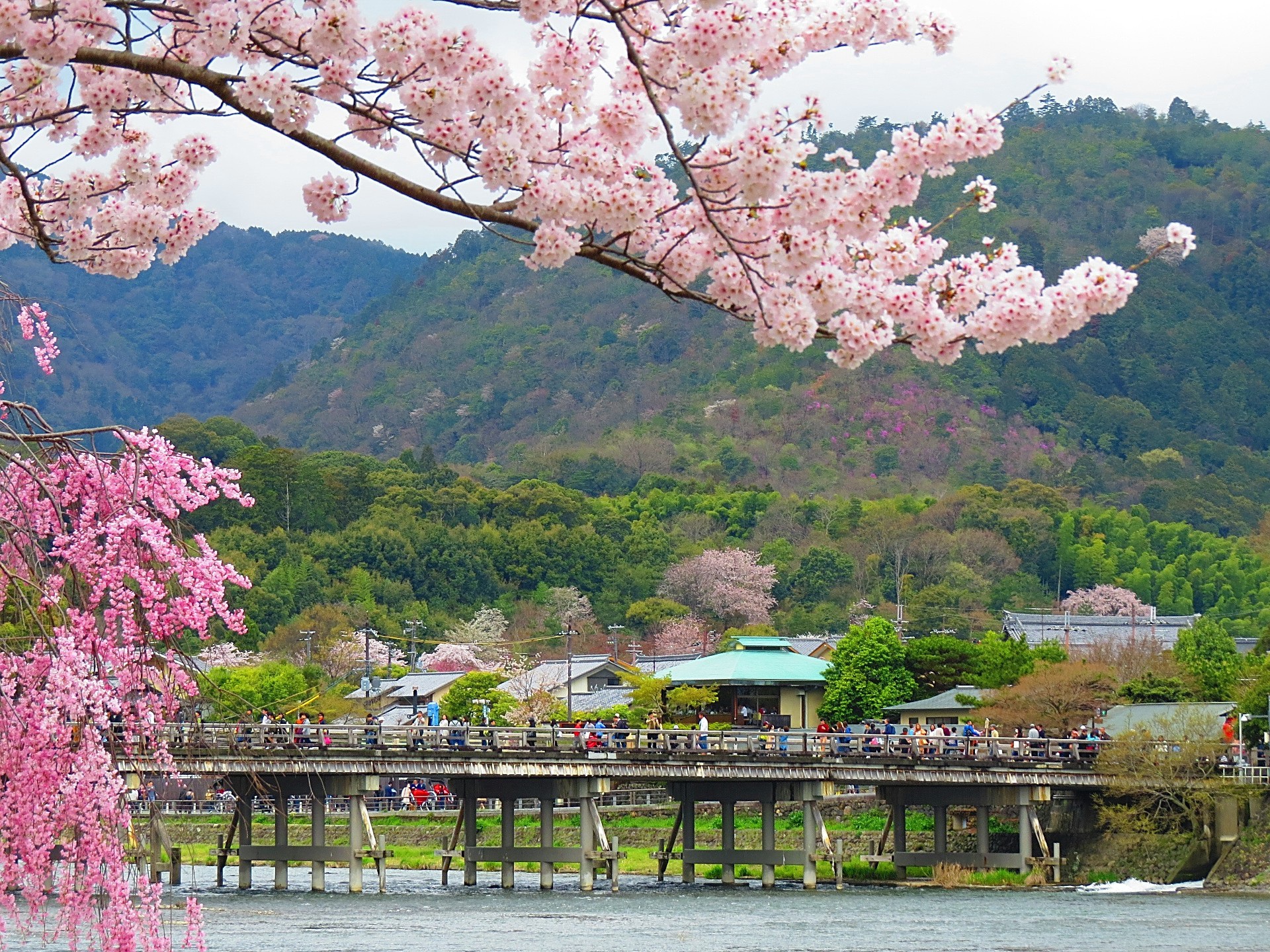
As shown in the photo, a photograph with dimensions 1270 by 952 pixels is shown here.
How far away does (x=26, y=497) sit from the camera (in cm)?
1041

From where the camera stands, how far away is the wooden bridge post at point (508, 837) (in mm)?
Answer: 42344

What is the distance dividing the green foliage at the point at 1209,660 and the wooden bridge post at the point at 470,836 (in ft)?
68.2

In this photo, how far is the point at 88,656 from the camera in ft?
31.9

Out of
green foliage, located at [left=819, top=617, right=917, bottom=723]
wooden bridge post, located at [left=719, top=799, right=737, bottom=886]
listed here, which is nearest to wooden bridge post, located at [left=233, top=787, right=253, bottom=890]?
wooden bridge post, located at [left=719, top=799, right=737, bottom=886]

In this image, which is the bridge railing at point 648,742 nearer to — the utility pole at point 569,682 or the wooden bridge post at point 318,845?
the wooden bridge post at point 318,845

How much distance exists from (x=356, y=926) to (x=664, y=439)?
12297 cm

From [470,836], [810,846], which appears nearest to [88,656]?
[810,846]

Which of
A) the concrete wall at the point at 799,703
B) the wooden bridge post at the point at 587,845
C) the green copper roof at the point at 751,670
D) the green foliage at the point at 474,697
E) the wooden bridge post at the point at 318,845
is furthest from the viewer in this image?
the concrete wall at the point at 799,703

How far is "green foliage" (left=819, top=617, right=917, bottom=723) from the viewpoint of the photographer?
2349 inches

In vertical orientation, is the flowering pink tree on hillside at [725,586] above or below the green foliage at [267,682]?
above

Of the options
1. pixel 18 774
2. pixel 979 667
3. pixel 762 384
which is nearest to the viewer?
pixel 18 774

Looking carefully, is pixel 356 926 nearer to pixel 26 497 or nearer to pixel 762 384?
pixel 26 497

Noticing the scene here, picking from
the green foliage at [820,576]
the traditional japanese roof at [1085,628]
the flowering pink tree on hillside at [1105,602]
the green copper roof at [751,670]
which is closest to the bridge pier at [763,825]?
the green copper roof at [751,670]

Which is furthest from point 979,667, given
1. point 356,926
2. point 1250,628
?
point 1250,628
